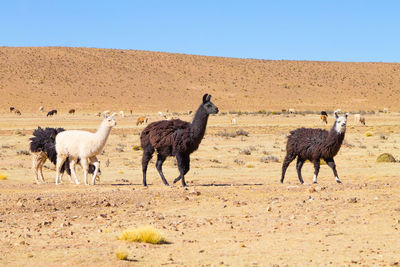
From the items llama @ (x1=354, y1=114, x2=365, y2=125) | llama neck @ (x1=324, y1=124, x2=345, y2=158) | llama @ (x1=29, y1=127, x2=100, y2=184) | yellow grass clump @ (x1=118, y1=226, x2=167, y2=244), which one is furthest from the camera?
llama @ (x1=354, y1=114, x2=365, y2=125)

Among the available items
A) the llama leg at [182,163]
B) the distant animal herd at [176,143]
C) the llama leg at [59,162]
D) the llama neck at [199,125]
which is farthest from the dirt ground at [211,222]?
the llama neck at [199,125]

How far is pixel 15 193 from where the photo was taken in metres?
14.5

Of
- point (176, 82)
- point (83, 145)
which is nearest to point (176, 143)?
point (83, 145)

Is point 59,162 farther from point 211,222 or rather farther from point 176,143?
point 211,222

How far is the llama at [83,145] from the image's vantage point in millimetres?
15969

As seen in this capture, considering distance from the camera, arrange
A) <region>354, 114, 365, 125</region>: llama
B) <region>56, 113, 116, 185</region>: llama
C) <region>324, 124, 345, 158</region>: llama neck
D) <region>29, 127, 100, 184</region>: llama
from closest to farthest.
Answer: <region>324, 124, 345, 158</region>: llama neck
<region>56, 113, 116, 185</region>: llama
<region>29, 127, 100, 184</region>: llama
<region>354, 114, 365, 125</region>: llama

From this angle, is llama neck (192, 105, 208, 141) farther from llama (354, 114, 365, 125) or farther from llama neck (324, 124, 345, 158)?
llama (354, 114, 365, 125)

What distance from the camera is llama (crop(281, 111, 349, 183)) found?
15492 millimetres

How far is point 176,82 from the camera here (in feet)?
358

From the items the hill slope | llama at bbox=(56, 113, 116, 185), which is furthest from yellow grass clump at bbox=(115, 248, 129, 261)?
the hill slope

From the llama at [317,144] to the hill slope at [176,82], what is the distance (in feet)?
235

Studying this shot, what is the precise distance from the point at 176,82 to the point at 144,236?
328 ft

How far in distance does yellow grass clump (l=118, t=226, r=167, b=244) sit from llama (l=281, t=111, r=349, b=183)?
6866 millimetres

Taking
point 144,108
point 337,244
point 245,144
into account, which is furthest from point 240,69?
point 337,244
